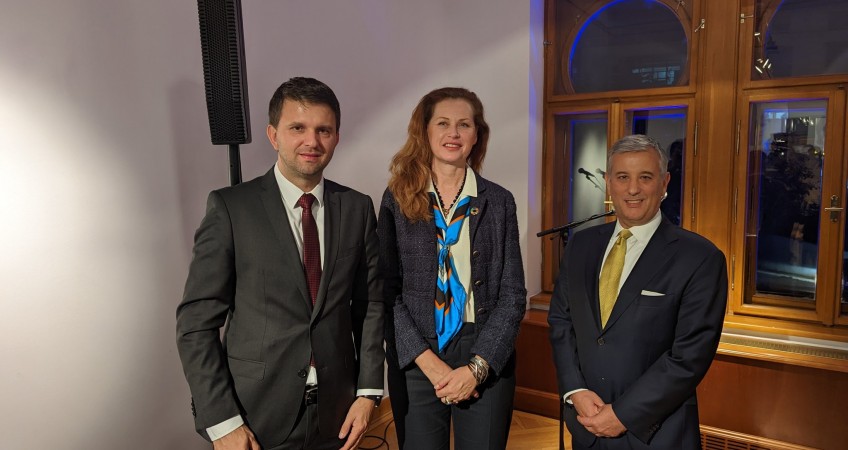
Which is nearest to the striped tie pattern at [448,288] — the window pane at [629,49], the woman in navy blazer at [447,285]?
the woman in navy blazer at [447,285]

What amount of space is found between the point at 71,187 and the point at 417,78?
94.2 inches

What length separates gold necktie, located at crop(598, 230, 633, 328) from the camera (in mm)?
1782

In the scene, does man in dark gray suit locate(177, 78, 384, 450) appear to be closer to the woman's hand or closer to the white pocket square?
the woman's hand

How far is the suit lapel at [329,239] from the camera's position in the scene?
1.59m

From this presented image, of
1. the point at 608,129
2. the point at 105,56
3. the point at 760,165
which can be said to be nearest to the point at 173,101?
the point at 105,56

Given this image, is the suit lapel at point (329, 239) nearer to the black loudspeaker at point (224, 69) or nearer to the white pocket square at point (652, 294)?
the black loudspeaker at point (224, 69)

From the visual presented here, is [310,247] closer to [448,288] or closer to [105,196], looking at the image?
[448,288]

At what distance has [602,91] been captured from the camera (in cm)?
397

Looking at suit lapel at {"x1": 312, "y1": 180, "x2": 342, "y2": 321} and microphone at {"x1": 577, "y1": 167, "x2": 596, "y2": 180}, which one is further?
microphone at {"x1": 577, "y1": 167, "x2": 596, "y2": 180}

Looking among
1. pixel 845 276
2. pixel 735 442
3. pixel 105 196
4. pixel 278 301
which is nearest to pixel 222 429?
pixel 278 301

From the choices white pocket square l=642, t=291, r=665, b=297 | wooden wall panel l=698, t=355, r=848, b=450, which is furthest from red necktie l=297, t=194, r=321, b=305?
wooden wall panel l=698, t=355, r=848, b=450

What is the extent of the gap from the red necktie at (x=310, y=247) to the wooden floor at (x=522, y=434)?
2.04 m

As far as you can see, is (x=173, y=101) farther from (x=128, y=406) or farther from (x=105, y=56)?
(x=128, y=406)

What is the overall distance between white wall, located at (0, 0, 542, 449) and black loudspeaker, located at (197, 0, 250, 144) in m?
0.42
